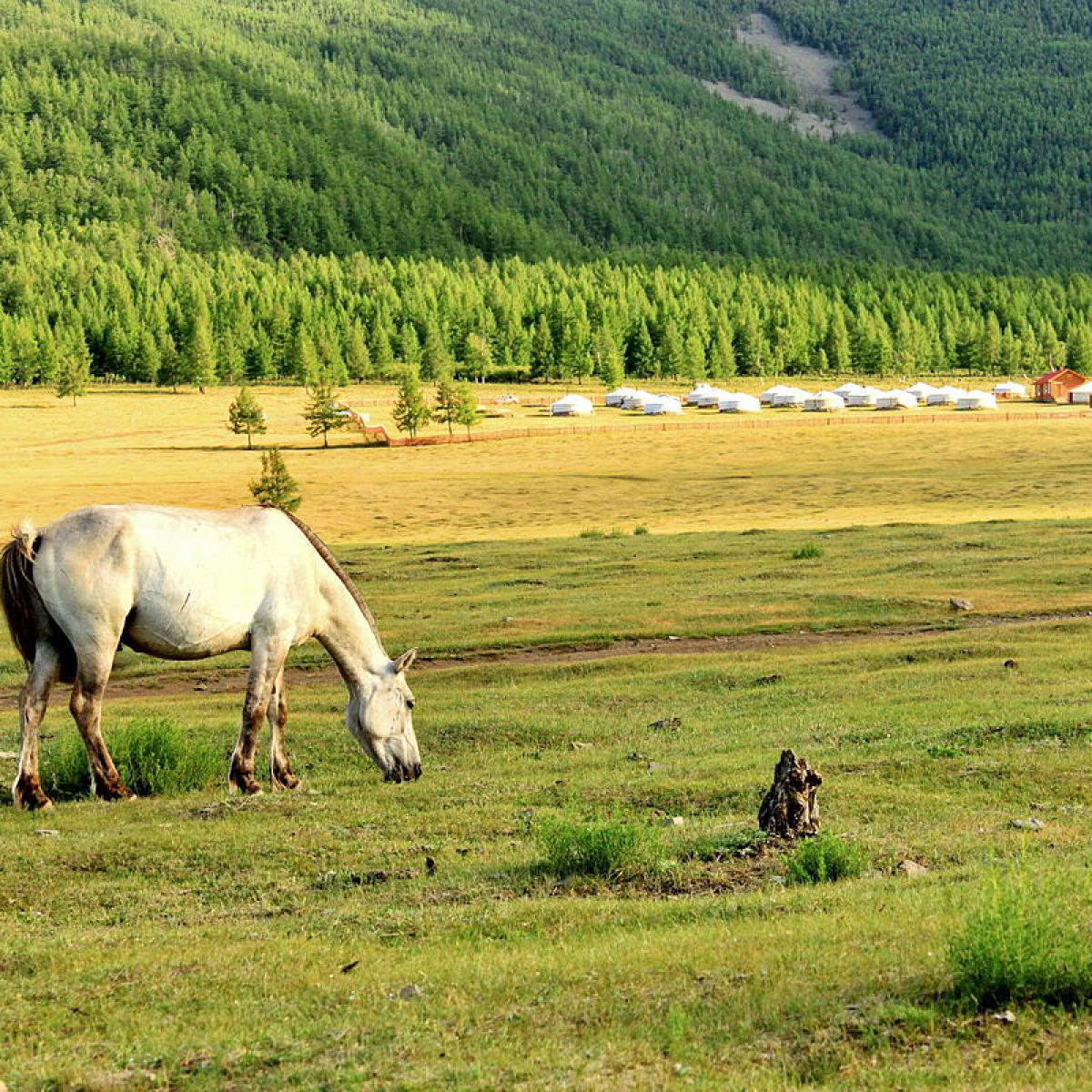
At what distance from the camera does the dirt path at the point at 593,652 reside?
95.5 ft

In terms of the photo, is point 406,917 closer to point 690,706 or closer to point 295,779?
point 295,779

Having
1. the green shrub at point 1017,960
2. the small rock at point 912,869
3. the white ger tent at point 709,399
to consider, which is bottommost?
the small rock at point 912,869

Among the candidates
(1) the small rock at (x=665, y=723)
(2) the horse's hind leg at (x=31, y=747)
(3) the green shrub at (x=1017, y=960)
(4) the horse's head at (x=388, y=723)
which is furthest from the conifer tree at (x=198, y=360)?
(3) the green shrub at (x=1017, y=960)

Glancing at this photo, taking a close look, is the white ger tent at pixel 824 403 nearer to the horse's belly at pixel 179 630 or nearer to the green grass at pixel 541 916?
the green grass at pixel 541 916

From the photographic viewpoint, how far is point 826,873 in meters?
12.7

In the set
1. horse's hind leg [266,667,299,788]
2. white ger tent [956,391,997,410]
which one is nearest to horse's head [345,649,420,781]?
horse's hind leg [266,667,299,788]

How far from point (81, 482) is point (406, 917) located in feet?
333

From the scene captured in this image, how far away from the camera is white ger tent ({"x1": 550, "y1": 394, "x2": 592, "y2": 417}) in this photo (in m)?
166

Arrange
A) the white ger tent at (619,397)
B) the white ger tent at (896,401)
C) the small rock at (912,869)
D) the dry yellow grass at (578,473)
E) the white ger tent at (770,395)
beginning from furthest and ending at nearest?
the white ger tent at (770,395) < the white ger tent at (619,397) < the white ger tent at (896,401) < the dry yellow grass at (578,473) < the small rock at (912,869)

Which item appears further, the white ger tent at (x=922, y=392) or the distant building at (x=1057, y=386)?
the distant building at (x=1057, y=386)

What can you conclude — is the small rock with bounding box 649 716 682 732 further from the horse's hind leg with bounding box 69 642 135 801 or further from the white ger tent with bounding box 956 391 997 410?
the white ger tent with bounding box 956 391 997 410

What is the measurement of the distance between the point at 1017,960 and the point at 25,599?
1178 cm

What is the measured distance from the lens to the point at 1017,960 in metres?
8.80

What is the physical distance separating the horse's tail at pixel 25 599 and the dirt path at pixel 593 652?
10694 millimetres
